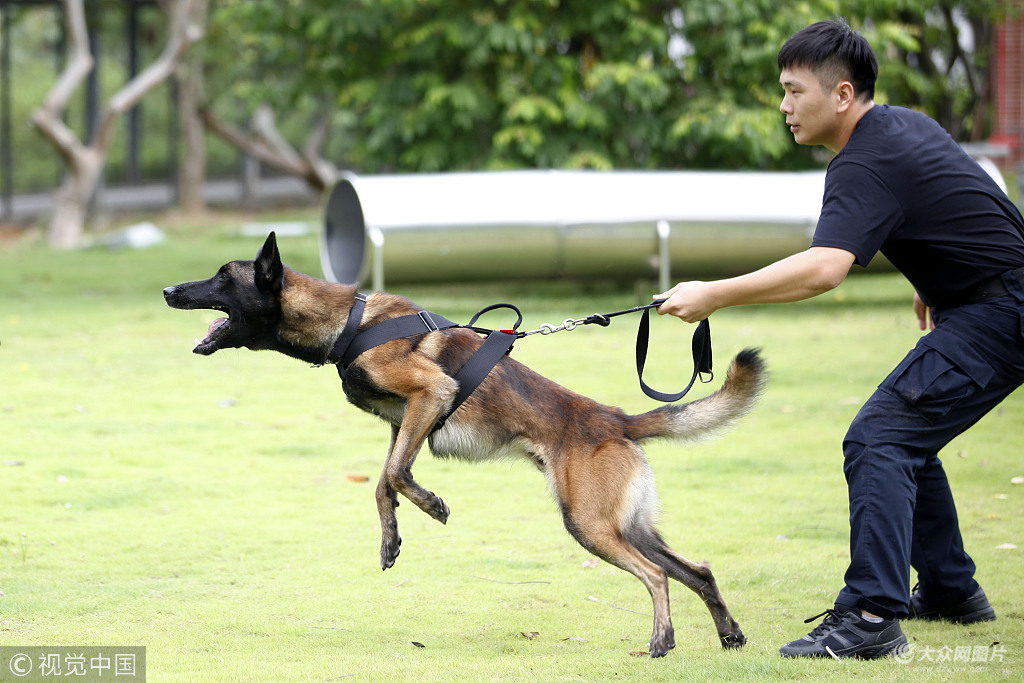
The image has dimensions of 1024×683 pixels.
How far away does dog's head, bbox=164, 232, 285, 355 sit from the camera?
399cm

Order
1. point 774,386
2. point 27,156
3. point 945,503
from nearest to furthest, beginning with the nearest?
point 945,503
point 774,386
point 27,156

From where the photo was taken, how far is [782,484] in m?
5.91

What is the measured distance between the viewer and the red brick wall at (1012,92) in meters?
18.5

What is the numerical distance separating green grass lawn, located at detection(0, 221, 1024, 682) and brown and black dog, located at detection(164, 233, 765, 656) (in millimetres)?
347

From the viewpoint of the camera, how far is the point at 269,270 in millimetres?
3994

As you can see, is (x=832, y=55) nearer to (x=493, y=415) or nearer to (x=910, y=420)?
(x=910, y=420)

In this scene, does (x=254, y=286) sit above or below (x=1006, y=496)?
above

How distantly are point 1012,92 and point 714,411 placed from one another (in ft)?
56.3

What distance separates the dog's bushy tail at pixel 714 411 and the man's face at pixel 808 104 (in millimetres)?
791

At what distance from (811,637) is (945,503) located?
2.29 feet

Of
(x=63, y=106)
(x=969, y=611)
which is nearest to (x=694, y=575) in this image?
(x=969, y=611)

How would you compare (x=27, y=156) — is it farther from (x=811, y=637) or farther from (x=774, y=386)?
(x=811, y=637)

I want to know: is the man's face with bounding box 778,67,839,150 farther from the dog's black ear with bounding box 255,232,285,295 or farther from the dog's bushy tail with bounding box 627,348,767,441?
the dog's black ear with bounding box 255,232,285,295

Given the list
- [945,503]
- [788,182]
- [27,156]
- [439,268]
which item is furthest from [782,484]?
[27,156]
